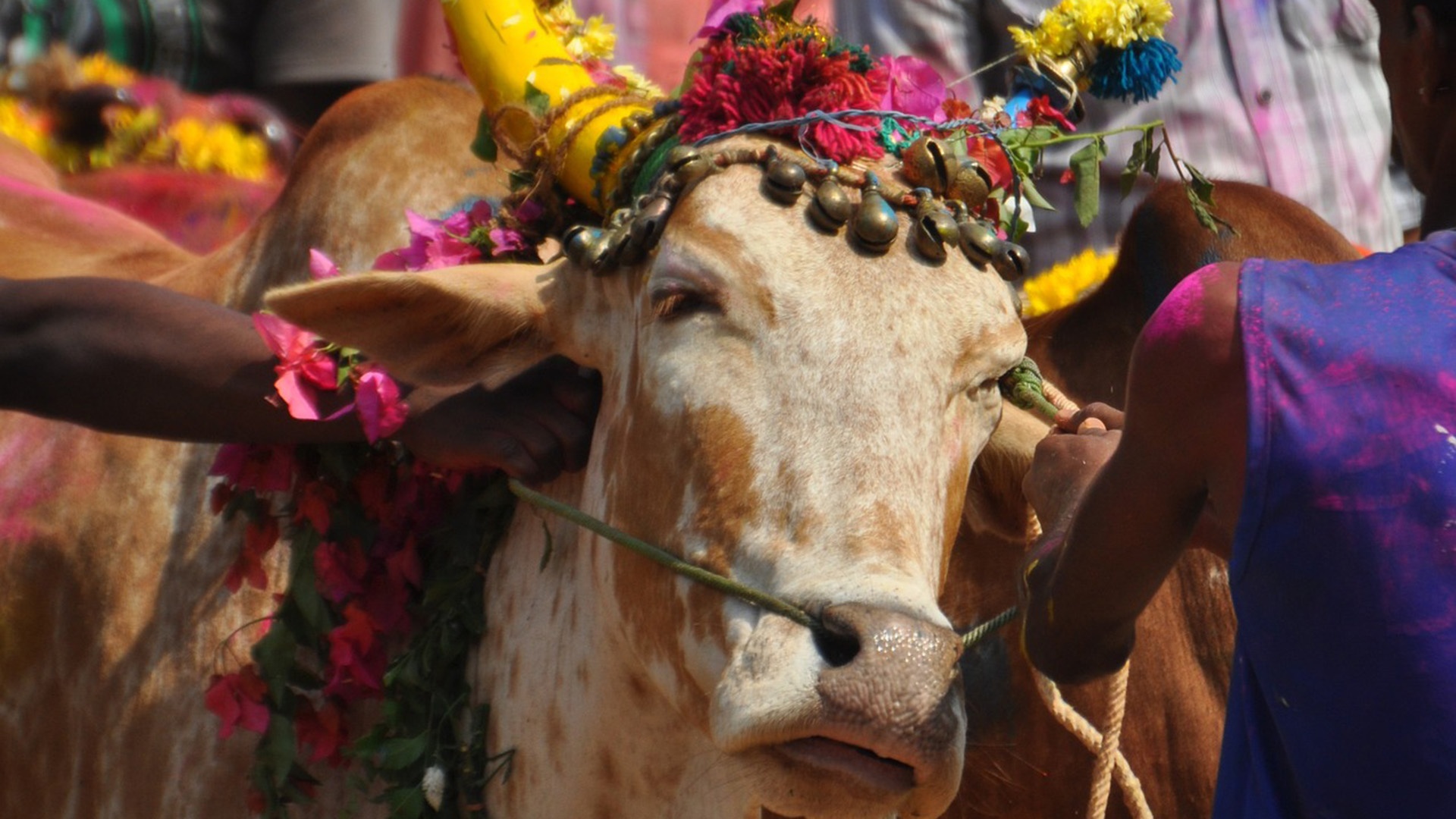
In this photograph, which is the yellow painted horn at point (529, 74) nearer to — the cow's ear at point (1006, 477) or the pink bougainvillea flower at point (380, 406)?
the pink bougainvillea flower at point (380, 406)

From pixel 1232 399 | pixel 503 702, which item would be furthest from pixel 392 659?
pixel 1232 399

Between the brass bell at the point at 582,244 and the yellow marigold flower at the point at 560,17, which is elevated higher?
the brass bell at the point at 582,244

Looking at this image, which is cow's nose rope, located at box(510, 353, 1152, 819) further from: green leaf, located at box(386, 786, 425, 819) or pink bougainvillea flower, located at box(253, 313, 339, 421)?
green leaf, located at box(386, 786, 425, 819)

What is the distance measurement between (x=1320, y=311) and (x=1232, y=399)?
0.49ft

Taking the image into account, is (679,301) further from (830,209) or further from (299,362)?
(299,362)

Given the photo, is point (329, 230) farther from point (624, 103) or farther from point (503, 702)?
point (503, 702)

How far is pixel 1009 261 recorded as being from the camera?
107 inches

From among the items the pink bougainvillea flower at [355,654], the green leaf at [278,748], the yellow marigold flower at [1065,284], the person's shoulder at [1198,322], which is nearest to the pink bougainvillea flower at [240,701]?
the green leaf at [278,748]

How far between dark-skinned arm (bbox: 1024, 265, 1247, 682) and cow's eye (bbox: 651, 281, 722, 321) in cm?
64

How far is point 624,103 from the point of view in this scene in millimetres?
3168

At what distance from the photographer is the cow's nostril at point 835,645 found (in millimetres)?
2164

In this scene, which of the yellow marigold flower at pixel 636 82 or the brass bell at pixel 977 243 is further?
the yellow marigold flower at pixel 636 82

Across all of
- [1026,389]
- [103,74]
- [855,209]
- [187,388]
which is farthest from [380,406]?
[103,74]

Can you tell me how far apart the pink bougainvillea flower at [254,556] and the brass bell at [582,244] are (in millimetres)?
932
